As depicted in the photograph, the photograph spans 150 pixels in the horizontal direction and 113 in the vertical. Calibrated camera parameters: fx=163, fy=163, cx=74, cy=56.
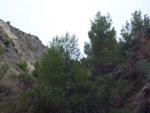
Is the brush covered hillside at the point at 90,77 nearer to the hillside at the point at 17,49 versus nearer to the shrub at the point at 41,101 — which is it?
the shrub at the point at 41,101

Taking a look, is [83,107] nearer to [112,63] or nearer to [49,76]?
[49,76]

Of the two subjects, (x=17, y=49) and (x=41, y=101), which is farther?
(x=17, y=49)

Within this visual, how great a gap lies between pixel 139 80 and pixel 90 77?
573 cm

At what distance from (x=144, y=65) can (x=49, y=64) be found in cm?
677

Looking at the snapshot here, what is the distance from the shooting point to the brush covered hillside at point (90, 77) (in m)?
5.11

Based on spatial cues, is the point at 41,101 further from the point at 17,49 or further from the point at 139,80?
the point at 17,49

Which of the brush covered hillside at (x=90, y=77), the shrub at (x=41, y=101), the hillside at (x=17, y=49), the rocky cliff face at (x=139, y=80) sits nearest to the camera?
the shrub at (x=41, y=101)

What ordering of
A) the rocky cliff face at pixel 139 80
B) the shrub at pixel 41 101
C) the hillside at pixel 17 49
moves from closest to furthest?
the shrub at pixel 41 101, the rocky cliff face at pixel 139 80, the hillside at pixel 17 49

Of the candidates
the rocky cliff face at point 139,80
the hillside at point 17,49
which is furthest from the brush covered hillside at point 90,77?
the hillside at point 17,49

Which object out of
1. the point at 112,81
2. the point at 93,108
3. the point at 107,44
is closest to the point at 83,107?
the point at 93,108

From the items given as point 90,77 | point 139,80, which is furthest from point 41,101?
point 90,77

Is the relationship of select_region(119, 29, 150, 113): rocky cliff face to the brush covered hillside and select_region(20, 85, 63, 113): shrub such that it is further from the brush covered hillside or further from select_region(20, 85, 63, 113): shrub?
select_region(20, 85, 63, 113): shrub

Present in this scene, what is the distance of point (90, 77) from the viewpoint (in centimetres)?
1439

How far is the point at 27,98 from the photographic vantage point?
16.4ft
